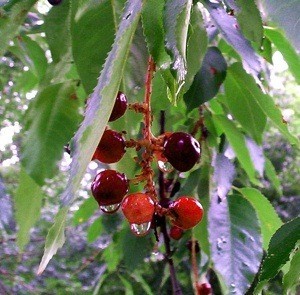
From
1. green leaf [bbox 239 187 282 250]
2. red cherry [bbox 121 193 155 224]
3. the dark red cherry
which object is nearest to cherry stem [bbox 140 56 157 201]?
red cherry [bbox 121 193 155 224]

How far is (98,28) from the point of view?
778 mm

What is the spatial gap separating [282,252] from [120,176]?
0.84 feet

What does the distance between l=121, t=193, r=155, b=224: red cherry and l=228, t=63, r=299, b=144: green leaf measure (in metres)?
0.52

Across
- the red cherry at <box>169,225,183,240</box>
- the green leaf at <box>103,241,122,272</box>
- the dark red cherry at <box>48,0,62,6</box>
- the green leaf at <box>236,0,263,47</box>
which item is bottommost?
the green leaf at <box>103,241,122,272</box>

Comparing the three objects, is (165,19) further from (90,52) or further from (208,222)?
(208,222)

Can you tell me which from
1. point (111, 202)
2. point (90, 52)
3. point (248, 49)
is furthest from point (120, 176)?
point (248, 49)

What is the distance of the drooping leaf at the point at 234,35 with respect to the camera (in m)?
0.81

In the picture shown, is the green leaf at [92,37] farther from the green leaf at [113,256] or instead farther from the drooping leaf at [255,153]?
the green leaf at [113,256]

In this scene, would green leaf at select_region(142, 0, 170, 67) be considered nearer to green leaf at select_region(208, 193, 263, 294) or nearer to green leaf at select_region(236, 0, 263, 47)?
green leaf at select_region(236, 0, 263, 47)

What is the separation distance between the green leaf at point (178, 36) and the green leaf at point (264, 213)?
738 millimetres

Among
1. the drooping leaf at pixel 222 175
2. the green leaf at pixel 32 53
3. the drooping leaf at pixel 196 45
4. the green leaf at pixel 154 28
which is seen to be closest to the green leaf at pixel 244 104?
the drooping leaf at pixel 222 175

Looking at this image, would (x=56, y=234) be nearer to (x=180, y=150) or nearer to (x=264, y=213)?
(x=180, y=150)

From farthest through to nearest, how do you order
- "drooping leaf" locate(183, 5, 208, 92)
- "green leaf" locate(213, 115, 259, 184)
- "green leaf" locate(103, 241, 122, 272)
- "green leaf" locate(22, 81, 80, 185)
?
"green leaf" locate(103, 241, 122, 272) → "green leaf" locate(213, 115, 259, 184) → "green leaf" locate(22, 81, 80, 185) → "drooping leaf" locate(183, 5, 208, 92)

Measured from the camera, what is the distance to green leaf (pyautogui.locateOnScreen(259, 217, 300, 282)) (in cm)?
50
